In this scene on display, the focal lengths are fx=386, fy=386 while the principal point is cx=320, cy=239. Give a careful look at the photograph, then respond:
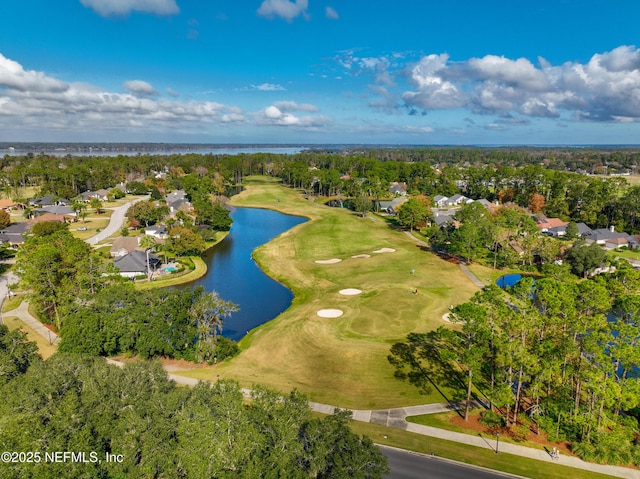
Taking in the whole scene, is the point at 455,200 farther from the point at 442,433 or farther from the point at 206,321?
the point at 442,433

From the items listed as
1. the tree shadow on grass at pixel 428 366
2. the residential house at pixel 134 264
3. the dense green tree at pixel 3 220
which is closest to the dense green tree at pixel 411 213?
the tree shadow on grass at pixel 428 366

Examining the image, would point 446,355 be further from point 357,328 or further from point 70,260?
point 70,260

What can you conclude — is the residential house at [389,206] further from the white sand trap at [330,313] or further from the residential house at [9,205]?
the residential house at [9,205]

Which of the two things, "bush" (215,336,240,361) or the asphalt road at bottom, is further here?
"bush" (215,336,240,361)

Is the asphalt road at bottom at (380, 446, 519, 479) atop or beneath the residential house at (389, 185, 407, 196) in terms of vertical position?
beneath

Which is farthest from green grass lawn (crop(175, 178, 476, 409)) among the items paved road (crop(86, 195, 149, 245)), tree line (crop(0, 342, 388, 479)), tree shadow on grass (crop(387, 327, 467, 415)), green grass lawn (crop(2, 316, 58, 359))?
paved road (crop(86, 195, 149, 245))

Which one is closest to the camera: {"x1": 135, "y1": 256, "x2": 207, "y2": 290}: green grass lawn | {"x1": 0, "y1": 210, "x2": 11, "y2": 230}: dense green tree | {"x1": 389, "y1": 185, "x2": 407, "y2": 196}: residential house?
{"x1": 135, "y1": 256, "x2": 207, "y2": 290}: green grass lawn

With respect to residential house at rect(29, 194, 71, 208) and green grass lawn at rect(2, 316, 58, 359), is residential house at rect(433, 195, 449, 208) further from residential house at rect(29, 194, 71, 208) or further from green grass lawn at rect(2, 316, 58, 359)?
residential house at rect(29, 194, 71, 208)
